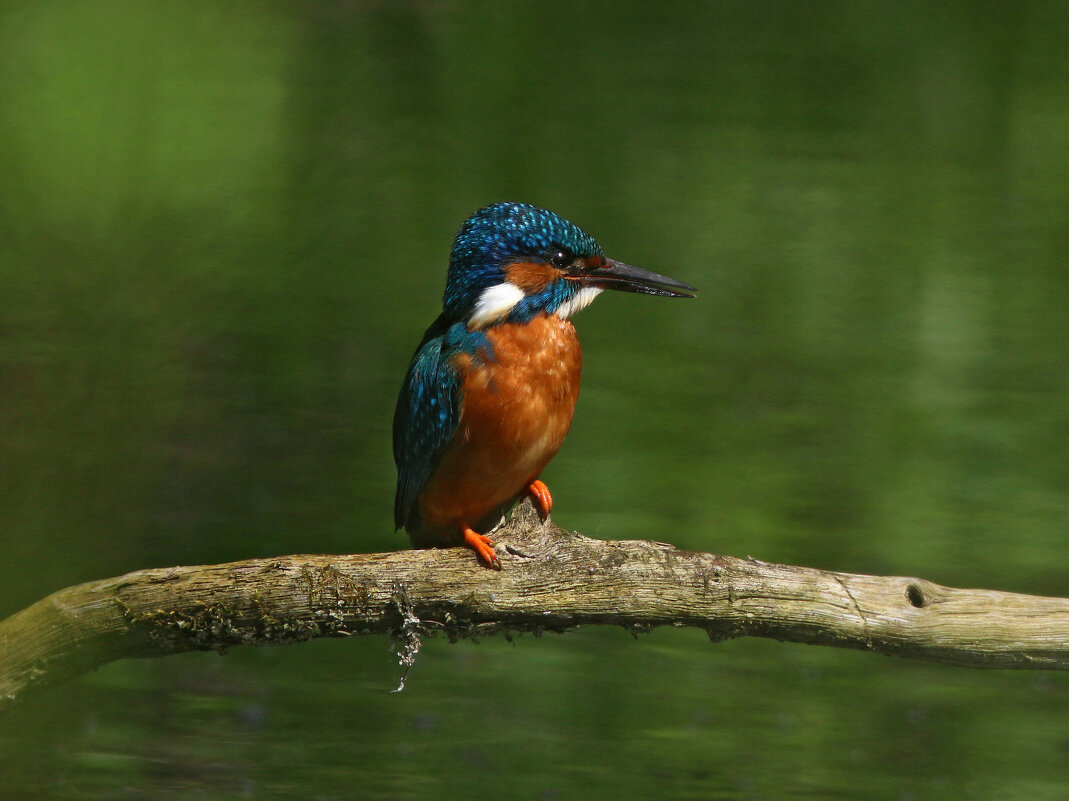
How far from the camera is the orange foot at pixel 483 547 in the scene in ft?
4.72

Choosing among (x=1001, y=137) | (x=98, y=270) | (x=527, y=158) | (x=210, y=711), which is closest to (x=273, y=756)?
(x=210, y=711)

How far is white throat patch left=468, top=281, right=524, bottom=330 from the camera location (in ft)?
5.26

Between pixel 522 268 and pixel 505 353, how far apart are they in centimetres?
15

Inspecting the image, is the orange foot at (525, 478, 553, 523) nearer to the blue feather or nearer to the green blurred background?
the blue feather

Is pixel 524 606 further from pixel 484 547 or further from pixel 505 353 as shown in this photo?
pixel 505 353

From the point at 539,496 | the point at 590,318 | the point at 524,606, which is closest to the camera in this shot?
the point at 524,606

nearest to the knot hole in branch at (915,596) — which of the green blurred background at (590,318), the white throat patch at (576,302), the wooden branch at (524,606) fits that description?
the wooden branch at (524,606)

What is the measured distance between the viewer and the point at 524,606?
1402 millimetres

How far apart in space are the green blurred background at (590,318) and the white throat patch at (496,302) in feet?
4.19

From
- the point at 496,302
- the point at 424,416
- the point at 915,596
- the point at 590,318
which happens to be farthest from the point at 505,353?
the point at 590,318

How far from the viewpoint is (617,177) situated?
2979mm

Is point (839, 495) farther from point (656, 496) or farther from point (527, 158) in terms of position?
point (527, 158)

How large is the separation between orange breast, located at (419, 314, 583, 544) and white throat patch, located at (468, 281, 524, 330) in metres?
0.02

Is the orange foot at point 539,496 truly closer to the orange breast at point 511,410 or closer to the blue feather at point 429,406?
the orange breast at point 511,410
